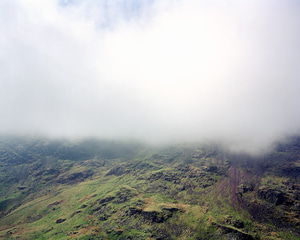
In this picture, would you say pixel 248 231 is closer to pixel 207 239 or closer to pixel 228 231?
pixel 228 231

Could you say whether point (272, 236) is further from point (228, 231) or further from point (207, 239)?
point (207, 239)

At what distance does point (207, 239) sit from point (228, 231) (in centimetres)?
2861

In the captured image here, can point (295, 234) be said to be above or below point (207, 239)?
above

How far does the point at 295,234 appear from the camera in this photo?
195 meters

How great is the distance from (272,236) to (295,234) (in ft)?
100

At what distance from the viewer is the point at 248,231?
19962 centimetres

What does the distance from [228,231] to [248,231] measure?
26.4 meters

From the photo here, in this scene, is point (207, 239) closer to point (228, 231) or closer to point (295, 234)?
point (228, 231)

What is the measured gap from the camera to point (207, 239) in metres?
199

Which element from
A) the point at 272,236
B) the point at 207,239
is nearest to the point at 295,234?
the point at 272,236

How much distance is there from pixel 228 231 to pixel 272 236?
171 feet

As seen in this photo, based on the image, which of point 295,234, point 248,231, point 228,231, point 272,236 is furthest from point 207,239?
point 295,234

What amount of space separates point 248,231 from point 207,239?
53782 millimetres

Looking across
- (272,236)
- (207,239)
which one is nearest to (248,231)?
(272,236)
